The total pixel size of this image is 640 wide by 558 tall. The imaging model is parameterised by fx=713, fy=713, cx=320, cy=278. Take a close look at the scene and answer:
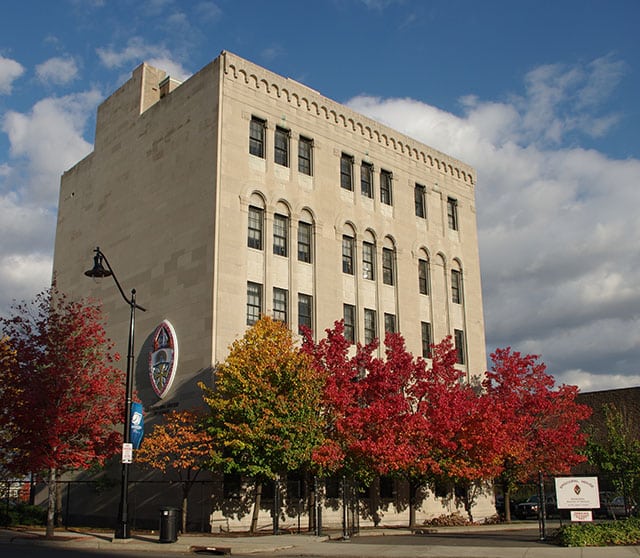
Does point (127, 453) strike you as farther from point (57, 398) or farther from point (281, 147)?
point (281, 147)

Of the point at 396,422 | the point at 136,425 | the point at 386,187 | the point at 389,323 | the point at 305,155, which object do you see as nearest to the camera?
the point at 136,425

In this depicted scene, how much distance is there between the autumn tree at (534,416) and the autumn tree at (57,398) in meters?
19.3

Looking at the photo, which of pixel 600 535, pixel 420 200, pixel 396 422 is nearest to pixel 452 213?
pixel 420 200

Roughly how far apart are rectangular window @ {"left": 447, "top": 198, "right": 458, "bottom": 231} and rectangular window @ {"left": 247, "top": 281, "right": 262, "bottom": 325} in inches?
693

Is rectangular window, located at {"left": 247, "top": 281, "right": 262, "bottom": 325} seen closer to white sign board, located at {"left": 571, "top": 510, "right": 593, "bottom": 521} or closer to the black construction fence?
the black construction fence

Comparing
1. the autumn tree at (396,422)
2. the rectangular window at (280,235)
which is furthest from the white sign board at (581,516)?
the rectangular window at (280,235)

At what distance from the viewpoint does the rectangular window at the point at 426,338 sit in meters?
41.7

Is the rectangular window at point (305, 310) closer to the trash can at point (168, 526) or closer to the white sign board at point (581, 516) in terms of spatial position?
the trash can at point (168, 526)

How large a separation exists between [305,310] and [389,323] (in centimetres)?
623

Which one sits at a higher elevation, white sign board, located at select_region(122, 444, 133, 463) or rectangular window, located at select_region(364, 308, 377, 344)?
rectangular window, located at select_region(364, 308, 377, 344)

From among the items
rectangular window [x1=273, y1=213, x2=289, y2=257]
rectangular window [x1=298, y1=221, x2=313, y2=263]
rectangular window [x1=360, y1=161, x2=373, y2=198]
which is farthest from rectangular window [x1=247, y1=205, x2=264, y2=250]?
rectangular window [x1=360, y1=161, x2=373, y2=198]

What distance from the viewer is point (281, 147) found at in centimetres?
3722

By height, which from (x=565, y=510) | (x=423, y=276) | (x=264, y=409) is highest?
(x=423, y=276)

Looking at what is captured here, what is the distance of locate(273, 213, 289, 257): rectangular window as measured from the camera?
35.5 metres
